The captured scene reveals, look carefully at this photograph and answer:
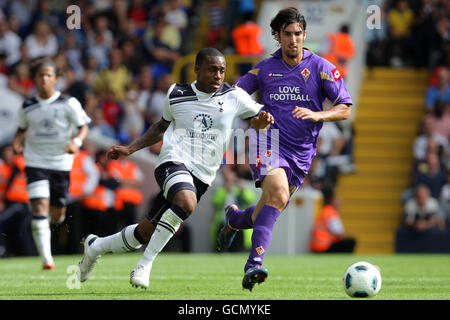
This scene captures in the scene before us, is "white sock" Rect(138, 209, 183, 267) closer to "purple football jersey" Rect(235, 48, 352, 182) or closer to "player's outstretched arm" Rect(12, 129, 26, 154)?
"purple football jersey" Rect(235, 48, 352, 182)

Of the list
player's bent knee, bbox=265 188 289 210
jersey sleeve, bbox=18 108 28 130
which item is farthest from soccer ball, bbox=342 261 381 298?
jersey sleeve, bbox=18 108 28 130

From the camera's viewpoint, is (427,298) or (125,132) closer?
(427,298)

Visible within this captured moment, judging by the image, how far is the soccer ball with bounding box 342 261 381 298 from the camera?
7797 millimetres

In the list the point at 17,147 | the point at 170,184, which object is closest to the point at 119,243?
the point at 170,184

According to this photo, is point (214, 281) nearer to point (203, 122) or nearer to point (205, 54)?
point (203, 122)

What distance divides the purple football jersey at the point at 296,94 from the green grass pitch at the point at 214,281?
1.35m

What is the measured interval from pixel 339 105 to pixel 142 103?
1095 cm

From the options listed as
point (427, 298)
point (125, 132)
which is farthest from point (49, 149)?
point (125, 132)

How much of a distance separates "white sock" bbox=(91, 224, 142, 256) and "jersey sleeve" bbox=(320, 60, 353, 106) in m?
2.22

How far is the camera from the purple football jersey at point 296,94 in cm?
887

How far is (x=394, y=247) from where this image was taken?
1789 centimetres

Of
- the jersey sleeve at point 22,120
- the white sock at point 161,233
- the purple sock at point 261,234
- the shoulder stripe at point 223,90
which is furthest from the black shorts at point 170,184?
the jersey sleeve at point 22,120

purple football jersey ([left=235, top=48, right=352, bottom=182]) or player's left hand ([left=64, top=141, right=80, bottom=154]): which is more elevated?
purple football jersey ([left=235, top=48, right=352, bottom=182])
